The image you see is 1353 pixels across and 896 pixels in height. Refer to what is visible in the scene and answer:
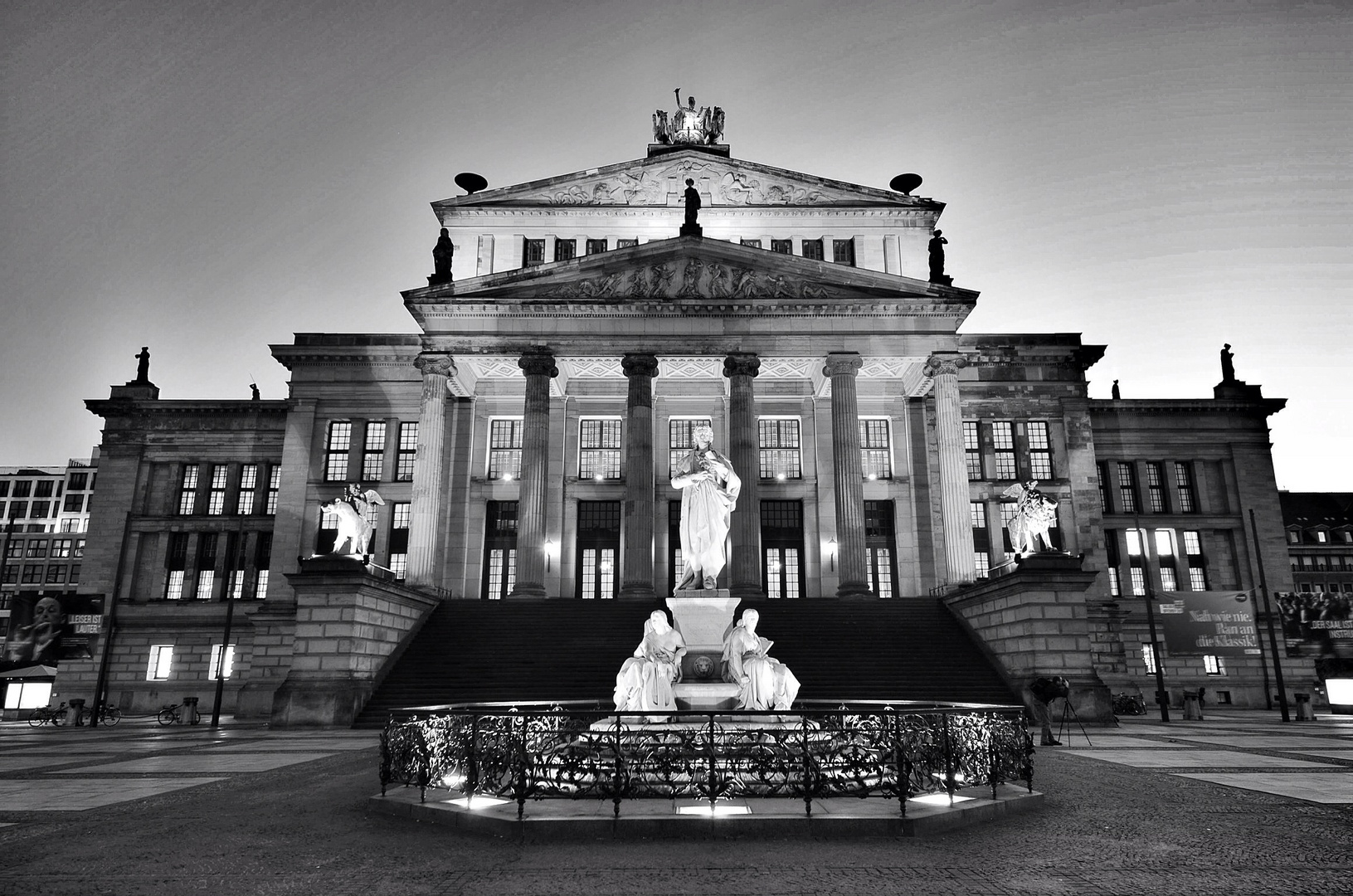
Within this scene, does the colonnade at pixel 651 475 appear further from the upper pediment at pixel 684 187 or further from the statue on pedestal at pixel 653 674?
the statue on pedestal at pixel 653 674

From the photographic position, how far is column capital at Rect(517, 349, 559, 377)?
133 ft

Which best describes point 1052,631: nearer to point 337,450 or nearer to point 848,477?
point 848,477

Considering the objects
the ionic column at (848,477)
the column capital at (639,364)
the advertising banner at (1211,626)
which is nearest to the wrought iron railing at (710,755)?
the ionic column at (848,477)

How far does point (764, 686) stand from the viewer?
13.5 metres

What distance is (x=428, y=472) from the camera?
39.4 meters

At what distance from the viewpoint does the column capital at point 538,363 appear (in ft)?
133

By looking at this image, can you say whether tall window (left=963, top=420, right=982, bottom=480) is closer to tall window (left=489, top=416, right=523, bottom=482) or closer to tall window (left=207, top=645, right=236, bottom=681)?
tall window (left=489, top=416, right=523, bottom=482)

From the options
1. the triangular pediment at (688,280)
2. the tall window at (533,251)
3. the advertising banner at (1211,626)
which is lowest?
the advertising banner at (1211,626)

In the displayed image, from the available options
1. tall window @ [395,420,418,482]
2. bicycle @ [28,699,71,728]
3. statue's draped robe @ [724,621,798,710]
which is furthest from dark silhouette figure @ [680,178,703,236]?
bicycle @ [28,699,71,728]

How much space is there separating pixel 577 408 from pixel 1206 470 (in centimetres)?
3831

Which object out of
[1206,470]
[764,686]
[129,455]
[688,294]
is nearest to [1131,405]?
[1206,470]

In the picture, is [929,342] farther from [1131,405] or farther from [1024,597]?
[1131,405]

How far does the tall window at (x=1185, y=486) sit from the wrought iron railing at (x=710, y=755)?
155 ft

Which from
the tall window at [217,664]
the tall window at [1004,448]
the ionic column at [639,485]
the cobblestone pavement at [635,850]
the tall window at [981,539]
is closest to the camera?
the cobblestone pavement at [635,850]
